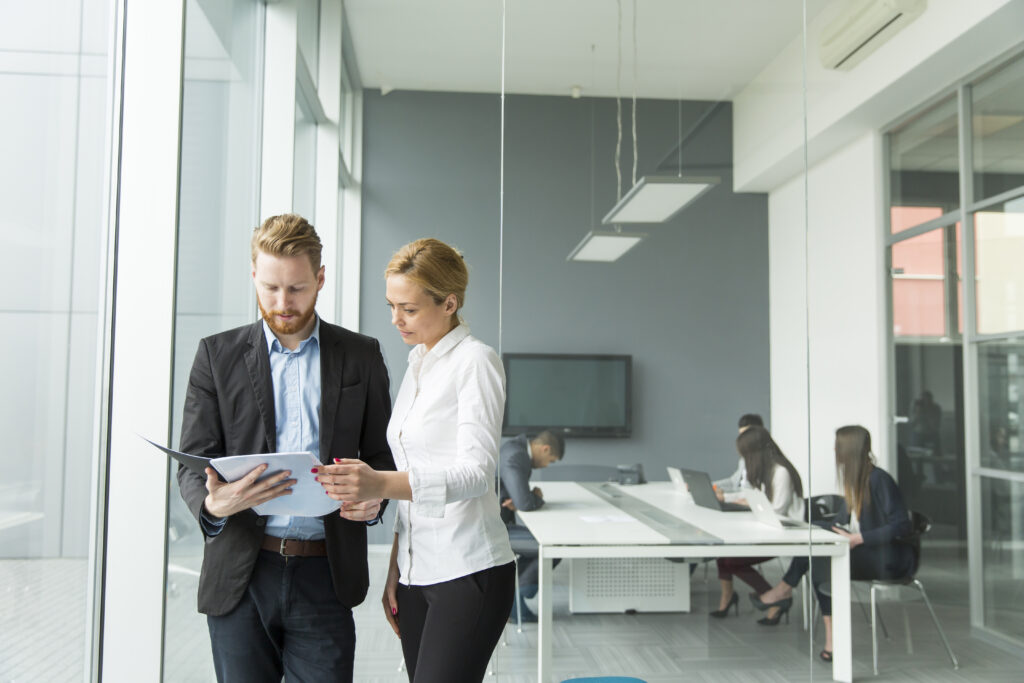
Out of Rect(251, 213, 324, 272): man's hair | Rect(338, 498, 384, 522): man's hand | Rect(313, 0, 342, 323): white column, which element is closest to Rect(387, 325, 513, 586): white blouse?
Rect(338, 498, 384, 522): man's hand

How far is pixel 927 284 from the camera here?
11.1 ft

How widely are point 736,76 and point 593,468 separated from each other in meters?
1.73

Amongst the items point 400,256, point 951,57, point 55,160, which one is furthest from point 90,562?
point 951,57

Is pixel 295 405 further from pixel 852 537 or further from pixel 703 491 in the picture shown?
pixel 852 537

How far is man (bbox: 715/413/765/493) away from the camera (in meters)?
3.08

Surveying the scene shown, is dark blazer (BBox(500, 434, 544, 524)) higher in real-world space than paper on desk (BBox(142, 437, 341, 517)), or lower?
lower

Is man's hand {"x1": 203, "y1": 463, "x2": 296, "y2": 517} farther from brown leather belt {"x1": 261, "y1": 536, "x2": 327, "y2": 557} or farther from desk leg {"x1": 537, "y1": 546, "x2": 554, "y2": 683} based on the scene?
desk leg {"x1": 537, "y1": 546, "x2": 554, "y2": 683}

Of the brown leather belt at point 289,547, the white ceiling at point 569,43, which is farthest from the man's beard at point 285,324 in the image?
the white ceiling at point 569,43

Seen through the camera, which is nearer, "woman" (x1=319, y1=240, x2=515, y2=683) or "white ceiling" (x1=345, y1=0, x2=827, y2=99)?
"woman" (x1=319, y1=240, x2=515, y2=683)

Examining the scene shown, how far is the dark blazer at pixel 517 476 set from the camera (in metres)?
2.82

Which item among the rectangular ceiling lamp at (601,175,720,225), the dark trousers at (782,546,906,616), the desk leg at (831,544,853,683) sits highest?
the rectangular ceiling lamp at (601,175,720,225)

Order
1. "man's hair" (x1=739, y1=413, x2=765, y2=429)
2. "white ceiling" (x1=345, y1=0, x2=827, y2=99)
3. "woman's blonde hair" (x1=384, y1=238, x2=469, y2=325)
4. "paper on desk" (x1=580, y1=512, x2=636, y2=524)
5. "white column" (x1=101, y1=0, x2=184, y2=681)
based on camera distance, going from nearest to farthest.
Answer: "woman's blonde hair" (x1=384, y1=238, x2=469, y2=325) < "white column" (x1=101, y1=0, x2=184, y2=681) < "paper on desk" (x1=580, y1=512, x2=636, y2=524) < "white ceiling" (x1=345, y1=0, x2=827, y2=99) < "man's hair" (x1=739, y1=413, x2=765, y2=429)

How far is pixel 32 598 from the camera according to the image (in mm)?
1673

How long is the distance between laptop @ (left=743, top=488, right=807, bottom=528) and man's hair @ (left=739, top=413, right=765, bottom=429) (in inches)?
10.0
